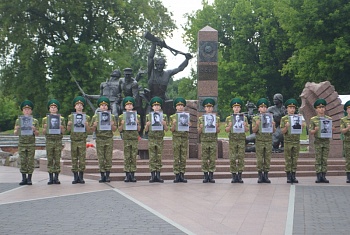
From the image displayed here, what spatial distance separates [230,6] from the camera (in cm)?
4784

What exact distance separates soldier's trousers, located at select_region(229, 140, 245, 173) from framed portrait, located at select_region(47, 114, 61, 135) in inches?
156

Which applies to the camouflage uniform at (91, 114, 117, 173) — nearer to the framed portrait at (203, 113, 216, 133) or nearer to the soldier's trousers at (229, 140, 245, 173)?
the framed portrait at (203, 113, 216, 133)

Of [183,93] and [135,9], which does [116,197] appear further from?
[183,93]

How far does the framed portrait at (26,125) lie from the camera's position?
12586mm

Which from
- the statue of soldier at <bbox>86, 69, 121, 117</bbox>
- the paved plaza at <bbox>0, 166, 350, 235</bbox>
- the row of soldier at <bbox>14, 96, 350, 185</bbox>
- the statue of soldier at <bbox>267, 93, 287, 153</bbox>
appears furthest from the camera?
the statue of soldier at <bbox>86, 69, 121, 117</bbox>

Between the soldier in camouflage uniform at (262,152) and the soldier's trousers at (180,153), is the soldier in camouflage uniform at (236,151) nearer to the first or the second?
the soldier in camouflage uniform at (262,152)

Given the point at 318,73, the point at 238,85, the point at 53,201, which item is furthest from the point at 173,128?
the point at 238,85

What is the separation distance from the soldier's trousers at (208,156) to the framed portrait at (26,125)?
3973mm

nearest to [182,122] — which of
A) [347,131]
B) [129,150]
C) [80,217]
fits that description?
[129,150]

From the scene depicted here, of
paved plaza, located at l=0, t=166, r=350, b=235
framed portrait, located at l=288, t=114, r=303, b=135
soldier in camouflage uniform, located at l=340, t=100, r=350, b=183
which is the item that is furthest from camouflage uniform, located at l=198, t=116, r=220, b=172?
soldier in camouflage uniform, located at l=340, t=100, r=350, b=183

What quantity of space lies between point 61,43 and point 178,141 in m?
24.5

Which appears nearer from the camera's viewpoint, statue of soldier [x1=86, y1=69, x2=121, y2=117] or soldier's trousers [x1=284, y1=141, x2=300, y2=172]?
soldier's trousers [x1=284, y1=141, x2=300, y2=172]

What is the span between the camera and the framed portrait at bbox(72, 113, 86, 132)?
12.7 meters

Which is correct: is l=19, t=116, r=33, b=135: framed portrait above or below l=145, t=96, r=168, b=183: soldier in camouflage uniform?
above
